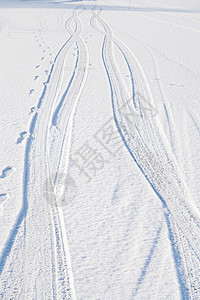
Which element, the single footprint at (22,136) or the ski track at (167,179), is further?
the single footprint at (22,136)

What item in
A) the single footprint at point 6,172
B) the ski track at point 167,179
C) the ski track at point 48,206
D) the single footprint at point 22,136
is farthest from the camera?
the single footprint at point 22,136

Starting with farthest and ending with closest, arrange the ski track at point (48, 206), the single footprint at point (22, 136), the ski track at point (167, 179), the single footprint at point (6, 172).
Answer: the single footprint at point (22, 136) < the single footprint at point (6, 172) < the ski track at point (167, 179) < the ski track at point (48, 206)

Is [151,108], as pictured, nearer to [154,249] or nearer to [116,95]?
[116,95]

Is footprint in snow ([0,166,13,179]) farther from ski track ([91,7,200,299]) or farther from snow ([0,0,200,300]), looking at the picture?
ski track ([91,7,200,299])

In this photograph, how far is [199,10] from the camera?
11.1 meters

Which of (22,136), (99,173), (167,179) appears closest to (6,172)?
(22,136)

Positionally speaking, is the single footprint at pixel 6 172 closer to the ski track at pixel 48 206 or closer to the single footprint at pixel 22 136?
the ski track at pixel 48 206

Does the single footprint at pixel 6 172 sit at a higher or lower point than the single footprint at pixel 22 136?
lower

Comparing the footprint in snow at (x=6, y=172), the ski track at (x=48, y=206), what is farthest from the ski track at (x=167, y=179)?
the footprint in snow at (x=6, y=172)

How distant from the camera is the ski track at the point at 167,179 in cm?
245

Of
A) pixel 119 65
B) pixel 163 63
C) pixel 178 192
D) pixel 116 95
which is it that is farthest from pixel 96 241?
pixel 163 63

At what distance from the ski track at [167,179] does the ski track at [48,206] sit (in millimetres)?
774

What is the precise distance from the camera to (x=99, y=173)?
3.32 metres

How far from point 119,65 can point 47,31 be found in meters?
3.47
